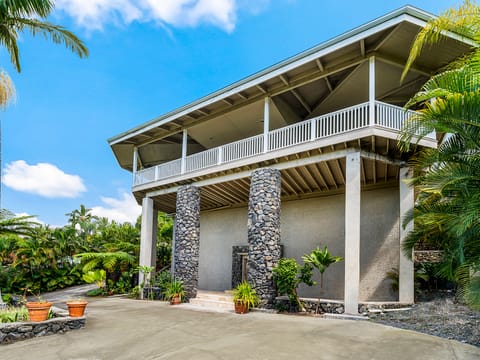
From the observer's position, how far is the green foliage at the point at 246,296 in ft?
37.6

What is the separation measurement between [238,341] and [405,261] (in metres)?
5.96

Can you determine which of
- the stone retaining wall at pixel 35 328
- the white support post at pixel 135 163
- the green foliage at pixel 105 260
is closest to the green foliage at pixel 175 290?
the green foliage at pixel 105 260

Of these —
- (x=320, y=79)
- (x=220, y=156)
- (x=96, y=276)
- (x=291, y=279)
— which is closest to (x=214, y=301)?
(x=291, y=279)

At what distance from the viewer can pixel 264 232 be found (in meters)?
12.4

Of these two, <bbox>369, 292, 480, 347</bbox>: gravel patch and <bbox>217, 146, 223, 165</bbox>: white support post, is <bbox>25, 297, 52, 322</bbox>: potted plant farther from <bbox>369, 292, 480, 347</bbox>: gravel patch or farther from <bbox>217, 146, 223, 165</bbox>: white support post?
<bbox>369, 292, 480, 347</bbox>: gravel patch

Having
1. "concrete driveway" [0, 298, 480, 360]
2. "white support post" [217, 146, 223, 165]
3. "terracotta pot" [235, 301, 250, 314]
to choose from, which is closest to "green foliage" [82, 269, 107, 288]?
"concrete driveway" [0, 298, 480, 360]

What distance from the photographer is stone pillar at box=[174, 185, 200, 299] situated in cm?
1468

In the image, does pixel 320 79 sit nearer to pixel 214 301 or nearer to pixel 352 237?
pixel 352 237

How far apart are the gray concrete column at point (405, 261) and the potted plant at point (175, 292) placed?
7.49 metres

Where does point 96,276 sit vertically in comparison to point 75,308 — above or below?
below

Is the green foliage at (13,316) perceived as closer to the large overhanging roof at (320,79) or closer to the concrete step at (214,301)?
the concrete step at (214,301)

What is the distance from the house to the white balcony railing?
44mm

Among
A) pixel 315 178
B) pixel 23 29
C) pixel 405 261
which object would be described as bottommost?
pixel 405 261

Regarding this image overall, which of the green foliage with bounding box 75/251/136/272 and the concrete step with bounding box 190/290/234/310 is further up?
the green foliage with bounding box 75/251/136/272
